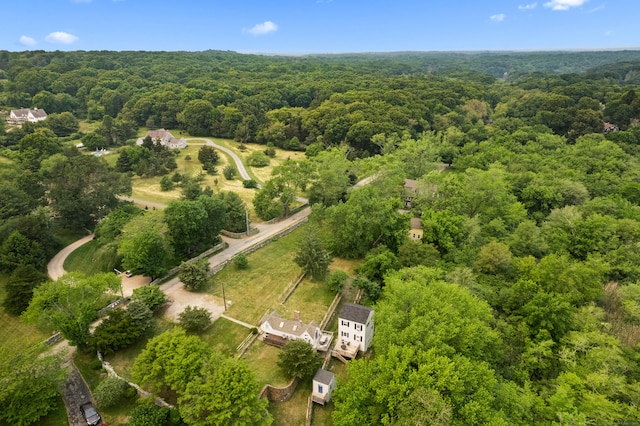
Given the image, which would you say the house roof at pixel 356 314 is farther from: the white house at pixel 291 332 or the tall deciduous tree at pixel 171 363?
the tall deciduous tree at pixel 171 363

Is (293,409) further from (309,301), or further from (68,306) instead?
(68,306)

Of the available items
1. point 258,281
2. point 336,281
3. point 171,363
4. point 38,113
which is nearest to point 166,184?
point 258,281

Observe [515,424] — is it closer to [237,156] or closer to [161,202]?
[161,202]

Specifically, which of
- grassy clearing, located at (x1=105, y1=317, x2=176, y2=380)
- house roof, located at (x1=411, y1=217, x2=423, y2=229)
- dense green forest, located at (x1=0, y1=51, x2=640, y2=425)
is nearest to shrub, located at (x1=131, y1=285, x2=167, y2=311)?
grassy clearing, located at (x1=105, y1=317, x2=176, y2=380)

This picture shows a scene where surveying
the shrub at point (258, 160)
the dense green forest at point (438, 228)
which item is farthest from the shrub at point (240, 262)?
the shrub at point (258, 160)

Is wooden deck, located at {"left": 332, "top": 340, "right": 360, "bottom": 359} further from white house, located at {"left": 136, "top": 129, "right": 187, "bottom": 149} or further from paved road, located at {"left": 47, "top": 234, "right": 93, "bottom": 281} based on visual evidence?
white house, located at {"left": 136, "top": 129, "right": 187, "bottom": 149}

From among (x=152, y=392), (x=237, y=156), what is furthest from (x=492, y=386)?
(x=237, y=156)
